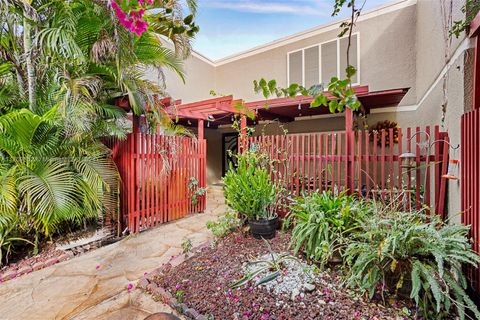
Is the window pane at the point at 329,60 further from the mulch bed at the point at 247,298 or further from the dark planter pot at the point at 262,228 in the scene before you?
the mulch bed at the point at 247,298

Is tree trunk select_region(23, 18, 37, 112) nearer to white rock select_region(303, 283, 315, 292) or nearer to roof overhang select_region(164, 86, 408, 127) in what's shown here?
roof overhang select_region(164, 86, 408, 127)

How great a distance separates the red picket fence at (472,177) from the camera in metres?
1.82

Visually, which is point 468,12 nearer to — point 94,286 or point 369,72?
point 94,286

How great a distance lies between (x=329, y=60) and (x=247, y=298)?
25.1 feet

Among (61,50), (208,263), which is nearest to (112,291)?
(208,263)

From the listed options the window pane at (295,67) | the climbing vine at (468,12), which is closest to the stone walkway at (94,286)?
the climbing vine at (468,12)

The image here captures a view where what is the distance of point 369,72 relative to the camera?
696cm

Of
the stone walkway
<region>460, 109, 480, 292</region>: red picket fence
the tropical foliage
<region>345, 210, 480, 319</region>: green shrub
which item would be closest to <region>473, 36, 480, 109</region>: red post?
<region>460, 109, 480, 292</region>: red picket fence

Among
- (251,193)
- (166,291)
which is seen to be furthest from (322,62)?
(166,291)

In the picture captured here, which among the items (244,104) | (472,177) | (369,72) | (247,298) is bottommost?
(247,298)

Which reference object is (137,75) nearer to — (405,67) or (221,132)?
(221,132)

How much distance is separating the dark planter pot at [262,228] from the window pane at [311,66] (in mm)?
5929

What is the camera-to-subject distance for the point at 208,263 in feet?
9.25

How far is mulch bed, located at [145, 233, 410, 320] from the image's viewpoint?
189cm
